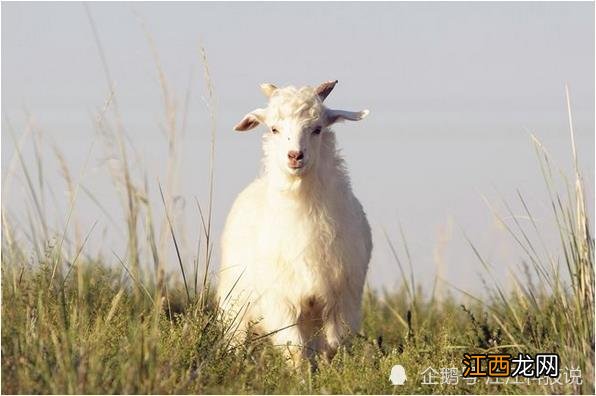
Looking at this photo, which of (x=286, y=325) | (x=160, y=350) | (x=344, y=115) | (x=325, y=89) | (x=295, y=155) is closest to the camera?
(x=160, y=350)

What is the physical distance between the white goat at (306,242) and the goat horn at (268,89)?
0.17 feet

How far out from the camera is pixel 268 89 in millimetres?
8375

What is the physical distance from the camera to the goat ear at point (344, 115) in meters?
8.14

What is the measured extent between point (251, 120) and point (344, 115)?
0.66 metres

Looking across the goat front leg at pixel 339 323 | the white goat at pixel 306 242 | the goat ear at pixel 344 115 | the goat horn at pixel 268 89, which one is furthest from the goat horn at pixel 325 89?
the goat front leg at pixel 339 323

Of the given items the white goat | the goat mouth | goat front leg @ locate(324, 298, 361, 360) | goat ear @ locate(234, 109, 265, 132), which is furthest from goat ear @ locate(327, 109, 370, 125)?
goat front leg @ locate(324, 298, 361, 360)

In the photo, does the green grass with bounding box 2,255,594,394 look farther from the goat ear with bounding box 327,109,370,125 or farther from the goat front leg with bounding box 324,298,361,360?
the goat ear with bounding box 327,109,370,125

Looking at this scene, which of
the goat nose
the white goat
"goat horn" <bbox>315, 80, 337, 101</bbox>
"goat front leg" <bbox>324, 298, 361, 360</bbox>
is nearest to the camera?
the goat nose

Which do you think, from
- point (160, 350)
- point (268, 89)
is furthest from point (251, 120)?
point (160, 350)

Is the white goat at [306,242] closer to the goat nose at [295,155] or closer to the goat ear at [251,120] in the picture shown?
the goat ear at [251,120]

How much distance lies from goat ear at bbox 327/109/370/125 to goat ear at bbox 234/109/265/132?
1.55 ft

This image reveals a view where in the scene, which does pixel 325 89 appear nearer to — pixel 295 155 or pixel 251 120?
pixel 251 120

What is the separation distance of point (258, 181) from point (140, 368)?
386 centimetres

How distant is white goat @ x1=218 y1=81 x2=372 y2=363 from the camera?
7941mm
